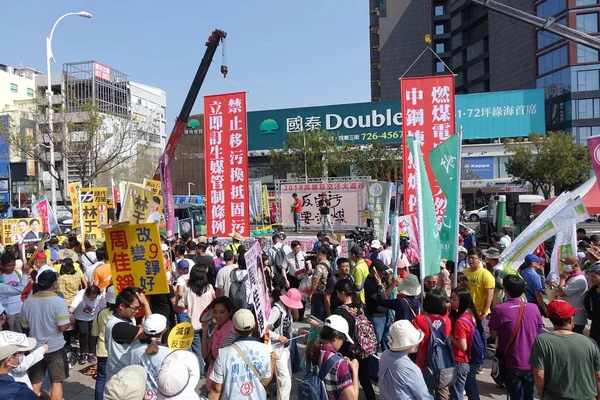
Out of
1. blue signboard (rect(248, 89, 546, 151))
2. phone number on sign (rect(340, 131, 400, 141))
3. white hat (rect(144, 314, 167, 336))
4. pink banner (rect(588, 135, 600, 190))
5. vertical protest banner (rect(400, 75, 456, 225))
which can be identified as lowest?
white hat (rect(144, 314, 167, 336))

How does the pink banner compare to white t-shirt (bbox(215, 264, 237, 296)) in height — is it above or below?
above

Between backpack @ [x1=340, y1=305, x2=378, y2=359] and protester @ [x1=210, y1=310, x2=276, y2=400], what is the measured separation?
111cm

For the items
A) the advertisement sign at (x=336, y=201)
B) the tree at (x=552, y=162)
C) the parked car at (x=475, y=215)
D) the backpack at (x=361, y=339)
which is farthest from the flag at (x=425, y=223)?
the tree at (x=552, y=162)

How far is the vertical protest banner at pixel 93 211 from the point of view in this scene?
12.6 metres

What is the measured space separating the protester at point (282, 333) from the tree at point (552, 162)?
3392 centimetres

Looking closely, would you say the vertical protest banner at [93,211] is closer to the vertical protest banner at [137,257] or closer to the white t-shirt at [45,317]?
the vertical protest banner at [137,257]

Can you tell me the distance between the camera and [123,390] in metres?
2.73

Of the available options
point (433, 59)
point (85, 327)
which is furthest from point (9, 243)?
point (433, 59)

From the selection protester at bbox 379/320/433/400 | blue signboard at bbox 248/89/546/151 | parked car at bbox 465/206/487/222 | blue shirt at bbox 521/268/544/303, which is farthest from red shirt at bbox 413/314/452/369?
blue signboard at bbox 248/89/546/151

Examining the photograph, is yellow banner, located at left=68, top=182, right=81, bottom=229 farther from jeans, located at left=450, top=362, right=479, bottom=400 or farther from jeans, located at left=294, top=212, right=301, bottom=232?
jeans, located at left=450, top=362, right=479, bottom=400

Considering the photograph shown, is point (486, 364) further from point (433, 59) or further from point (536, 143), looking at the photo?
point (433, 59)

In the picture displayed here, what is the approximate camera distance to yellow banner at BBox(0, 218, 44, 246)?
11.1m

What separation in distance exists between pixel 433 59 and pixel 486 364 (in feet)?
198

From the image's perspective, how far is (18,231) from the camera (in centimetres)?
1133
